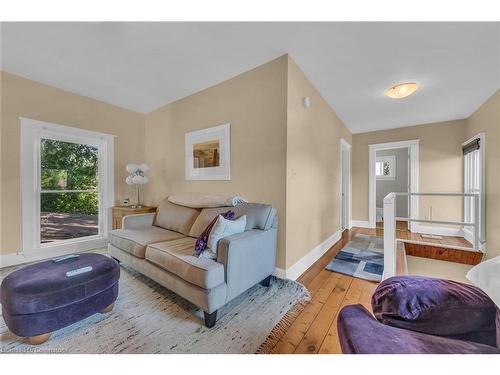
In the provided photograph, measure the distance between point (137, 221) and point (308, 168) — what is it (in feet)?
7.96

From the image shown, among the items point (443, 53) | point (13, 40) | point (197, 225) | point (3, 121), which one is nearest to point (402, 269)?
point (443, 53)

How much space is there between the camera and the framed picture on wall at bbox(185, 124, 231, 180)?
262cm

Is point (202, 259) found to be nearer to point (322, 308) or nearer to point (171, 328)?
point (171, 328)

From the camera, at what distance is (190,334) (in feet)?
4.60

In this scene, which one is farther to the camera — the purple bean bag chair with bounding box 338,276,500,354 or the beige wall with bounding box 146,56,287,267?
the beige wall with bounding box 146,56,287,267

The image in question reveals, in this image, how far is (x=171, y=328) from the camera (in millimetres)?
1465

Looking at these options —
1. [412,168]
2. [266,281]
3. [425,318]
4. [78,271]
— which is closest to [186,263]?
[78,271]

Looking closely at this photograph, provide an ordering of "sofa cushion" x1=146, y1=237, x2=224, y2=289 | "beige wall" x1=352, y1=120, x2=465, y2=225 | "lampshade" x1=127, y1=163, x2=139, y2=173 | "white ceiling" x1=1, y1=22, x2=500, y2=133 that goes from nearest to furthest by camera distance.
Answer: "sofa cushion" x1=146, y1=237, x2=224, y2=289, "white ceiling" x1=1, y1=22, x2=500, y2=133, "lampshade" x1=127, y1=163, x2=139, y2=173, "beige wall" x1=352, y1=120, x2=465, y2=225

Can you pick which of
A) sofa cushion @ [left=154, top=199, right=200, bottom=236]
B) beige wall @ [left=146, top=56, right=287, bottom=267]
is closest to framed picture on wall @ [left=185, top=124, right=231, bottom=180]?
beige wall @ [left=146, top=56, right=287, bottom=267]

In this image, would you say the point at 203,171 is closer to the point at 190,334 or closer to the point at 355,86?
the point at 190,334

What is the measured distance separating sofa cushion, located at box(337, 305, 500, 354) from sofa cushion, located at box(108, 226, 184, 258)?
191 centimetres

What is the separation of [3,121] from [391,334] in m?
4.20

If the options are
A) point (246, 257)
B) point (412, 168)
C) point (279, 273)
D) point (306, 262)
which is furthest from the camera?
point (412, 168)

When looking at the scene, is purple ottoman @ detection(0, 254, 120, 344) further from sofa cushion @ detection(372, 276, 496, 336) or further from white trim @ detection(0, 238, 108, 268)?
sofa cushion @ detection(372, 276, 496, 336)
